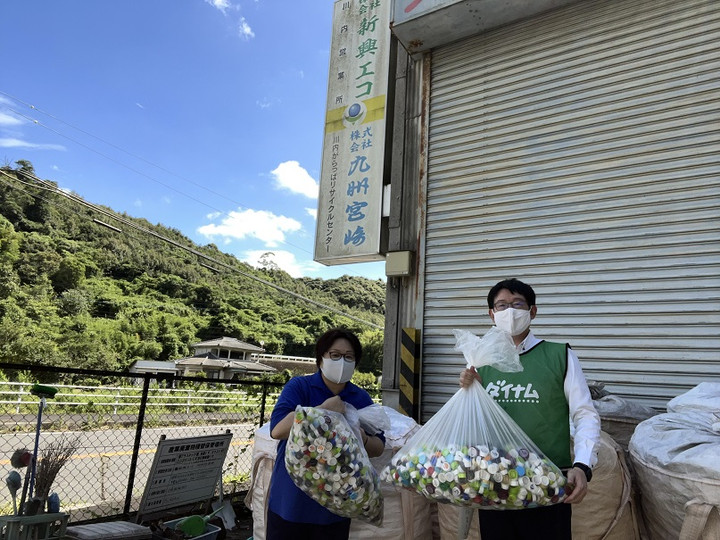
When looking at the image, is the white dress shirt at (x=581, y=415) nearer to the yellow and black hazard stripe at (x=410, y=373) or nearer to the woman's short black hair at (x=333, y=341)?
the woman's short black hair at (x=333, y=341)

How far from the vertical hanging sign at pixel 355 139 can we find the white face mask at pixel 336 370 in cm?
344

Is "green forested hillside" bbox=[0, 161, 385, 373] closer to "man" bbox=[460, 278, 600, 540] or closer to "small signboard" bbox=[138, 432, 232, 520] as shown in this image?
"small signboard" bbox=[138, 432, 232, 520]

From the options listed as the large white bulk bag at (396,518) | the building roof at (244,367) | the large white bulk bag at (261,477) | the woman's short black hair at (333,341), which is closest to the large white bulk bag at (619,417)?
the large white bulk bag at (396,518)

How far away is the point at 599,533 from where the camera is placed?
7.83 feet

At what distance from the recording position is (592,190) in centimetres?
434

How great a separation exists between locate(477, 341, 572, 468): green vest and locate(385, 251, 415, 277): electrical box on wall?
330 cm

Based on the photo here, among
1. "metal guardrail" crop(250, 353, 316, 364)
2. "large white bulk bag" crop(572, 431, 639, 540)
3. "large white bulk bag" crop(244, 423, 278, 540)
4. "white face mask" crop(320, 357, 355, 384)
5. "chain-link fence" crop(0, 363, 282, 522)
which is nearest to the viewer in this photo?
"white face mask" crop(320, 357, 355, 384)

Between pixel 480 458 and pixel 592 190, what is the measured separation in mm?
3528

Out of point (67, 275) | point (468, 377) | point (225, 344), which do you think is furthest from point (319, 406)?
point (67, 275)

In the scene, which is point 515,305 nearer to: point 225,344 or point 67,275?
point 225,344

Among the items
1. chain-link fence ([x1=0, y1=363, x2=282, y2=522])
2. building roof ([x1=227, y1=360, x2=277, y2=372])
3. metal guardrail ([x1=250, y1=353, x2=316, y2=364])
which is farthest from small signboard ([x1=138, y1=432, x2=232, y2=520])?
metal guardrail ([x1=250, y1=353, x2=316, y2=364])

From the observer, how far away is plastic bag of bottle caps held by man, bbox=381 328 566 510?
1504 mm

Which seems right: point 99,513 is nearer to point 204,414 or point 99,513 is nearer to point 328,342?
point 328,342

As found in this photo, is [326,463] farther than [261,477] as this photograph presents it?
No
